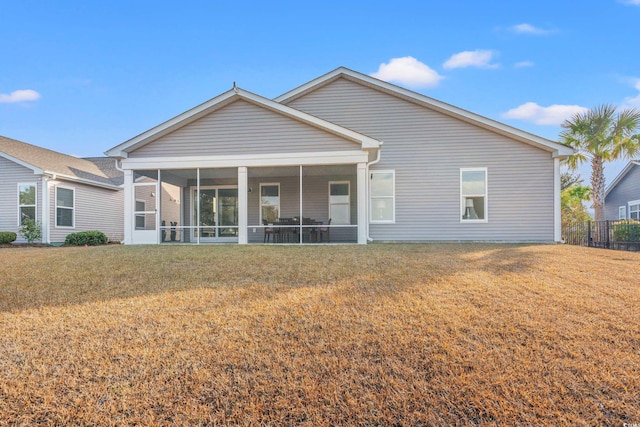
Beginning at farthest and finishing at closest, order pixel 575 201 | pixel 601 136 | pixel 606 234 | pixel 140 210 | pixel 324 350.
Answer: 1. pixel 575 201
2. pixel 140 210
3. pixel 601 136
4. pixel 606 234
5. pixel 324 350

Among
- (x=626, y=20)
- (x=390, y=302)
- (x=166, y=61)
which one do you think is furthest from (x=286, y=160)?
(x=626, y=20)

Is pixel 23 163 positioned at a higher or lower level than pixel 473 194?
higher

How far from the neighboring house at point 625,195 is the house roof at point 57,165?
2758cm

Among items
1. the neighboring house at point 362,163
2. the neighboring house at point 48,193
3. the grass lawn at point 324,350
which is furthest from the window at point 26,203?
the grass lawn at point 324,350

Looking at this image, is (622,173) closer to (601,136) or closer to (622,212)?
(622,212)

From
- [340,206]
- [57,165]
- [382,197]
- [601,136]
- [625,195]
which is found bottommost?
[340,206]

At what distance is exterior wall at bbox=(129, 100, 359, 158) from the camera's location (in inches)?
407

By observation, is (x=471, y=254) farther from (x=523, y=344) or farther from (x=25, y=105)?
(x=25, y=105)

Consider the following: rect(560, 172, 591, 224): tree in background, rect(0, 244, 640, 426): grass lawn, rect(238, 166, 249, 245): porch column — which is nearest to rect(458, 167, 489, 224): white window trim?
rect(0, 244, 640, 426): grass lawn

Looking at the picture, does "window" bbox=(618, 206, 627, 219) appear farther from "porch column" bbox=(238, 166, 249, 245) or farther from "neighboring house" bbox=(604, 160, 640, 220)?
"porch column" bbox=(238, 166, 249, 245)

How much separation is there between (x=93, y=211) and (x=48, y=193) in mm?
2426

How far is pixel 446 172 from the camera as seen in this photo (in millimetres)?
11602

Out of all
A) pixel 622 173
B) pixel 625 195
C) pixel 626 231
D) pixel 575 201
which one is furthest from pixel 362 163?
pixel 625 195

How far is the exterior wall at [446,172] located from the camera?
11258 mm
